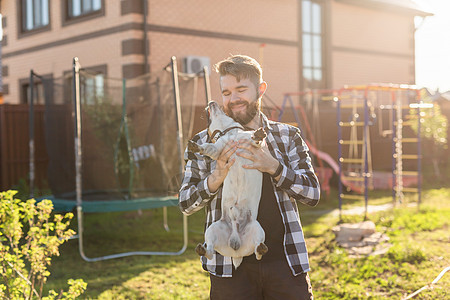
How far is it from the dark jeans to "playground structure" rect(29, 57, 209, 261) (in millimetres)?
4982

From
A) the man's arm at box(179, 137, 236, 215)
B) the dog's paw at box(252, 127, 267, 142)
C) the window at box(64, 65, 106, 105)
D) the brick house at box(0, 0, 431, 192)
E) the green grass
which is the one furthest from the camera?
the brick house at box(0, 0, 431, 192)

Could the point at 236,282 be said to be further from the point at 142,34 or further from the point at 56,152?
the point at 142,34

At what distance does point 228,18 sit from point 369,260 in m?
9.39

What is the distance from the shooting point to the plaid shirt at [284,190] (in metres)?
2.48

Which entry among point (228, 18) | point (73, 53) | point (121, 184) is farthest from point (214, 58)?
point (121, 184)

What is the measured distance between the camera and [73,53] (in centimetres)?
1388

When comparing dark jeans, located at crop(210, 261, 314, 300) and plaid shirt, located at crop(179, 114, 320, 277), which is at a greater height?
plaid shirt, located at crop(179, 114, 320, 277)

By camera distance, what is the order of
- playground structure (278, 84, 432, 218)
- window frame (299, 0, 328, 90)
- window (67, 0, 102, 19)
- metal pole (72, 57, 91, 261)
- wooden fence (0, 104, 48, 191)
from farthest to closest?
1. window frame (299, 0, 328, 90)
2. window (67, 0, 102, 19)
3. wooden fence (0, 104, 48, 191)
4. playground structure (278, 84, 432, 218)
5. metal pole (72, 57, 91, 261)

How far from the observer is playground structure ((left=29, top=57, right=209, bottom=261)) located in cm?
759

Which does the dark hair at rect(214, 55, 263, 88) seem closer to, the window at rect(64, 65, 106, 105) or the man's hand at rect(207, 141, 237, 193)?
the man's hand at rect(207, 141, 237, 193)

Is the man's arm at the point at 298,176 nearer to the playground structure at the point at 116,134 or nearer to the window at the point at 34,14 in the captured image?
the playground structure at the point at 116,134

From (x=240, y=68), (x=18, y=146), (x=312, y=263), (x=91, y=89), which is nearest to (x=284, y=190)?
(x=240, y=68)

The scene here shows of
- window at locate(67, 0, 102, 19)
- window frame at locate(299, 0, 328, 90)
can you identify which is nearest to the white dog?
window at locate(67, 0, 102, 19)

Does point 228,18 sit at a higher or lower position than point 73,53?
higher
